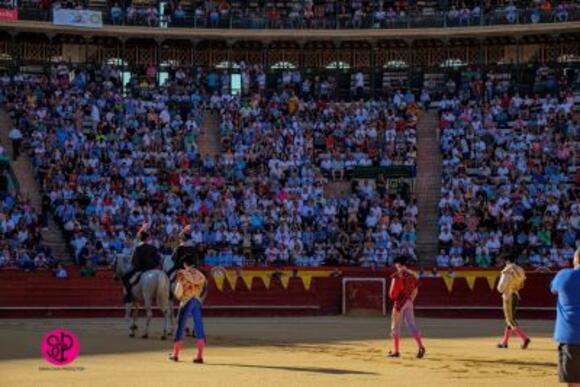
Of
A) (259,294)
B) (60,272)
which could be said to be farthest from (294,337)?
(60,272)

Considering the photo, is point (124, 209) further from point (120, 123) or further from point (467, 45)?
point (467, 45)

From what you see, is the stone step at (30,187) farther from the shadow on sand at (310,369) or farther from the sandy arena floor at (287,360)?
the shadow on sand at (310,369)

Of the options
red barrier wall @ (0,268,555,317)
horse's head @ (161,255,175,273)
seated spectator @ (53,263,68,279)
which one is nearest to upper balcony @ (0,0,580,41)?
seated spectator @ (53,263,68,279)

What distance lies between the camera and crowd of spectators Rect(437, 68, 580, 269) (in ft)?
97.5

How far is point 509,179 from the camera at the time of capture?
3212 centimetres

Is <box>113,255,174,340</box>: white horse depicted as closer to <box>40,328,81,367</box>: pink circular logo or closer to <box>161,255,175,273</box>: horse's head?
<box>161,255,175,273</box>: horse's head

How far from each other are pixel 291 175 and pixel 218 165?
2.01 meters

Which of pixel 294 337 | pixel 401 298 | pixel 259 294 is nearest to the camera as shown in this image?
pixel 401 298

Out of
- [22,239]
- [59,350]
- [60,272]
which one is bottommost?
[60,272]

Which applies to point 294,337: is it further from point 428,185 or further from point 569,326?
point 428,185

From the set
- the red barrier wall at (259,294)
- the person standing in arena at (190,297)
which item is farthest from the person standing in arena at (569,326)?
the red barrier wall at (259,294)

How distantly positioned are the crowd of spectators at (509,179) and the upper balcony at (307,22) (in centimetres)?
232

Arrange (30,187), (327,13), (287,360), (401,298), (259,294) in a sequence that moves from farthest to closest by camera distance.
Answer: (327,13) < (30,187) < (259,294) < (401,298) < (287,360)

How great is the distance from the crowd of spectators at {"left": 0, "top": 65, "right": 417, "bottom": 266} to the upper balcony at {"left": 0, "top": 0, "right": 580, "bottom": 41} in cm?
154
